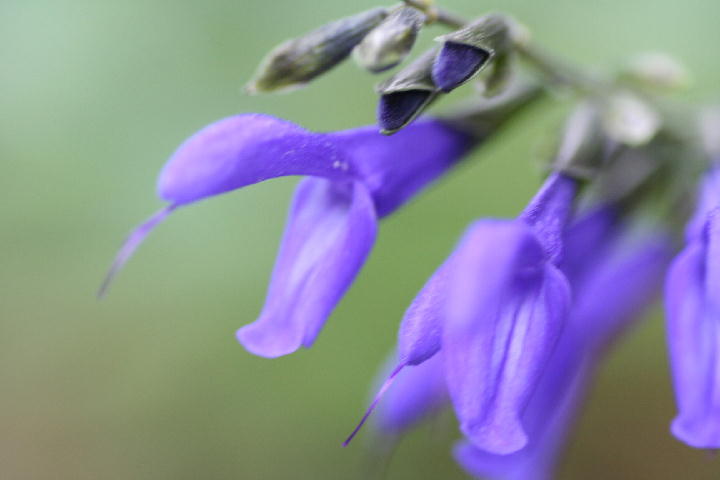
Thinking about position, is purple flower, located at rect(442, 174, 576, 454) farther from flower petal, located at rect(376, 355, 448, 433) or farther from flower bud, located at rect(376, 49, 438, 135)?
flower petal, located at rect(376, 355, 448, 433)

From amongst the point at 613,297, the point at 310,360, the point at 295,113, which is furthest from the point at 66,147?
the point at 613,297

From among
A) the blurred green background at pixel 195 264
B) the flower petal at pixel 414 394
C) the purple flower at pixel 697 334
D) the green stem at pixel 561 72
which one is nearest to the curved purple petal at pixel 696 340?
the purple flower at pixel 697 334

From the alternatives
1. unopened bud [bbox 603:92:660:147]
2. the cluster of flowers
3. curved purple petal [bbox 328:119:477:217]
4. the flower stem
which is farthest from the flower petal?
the flower stem

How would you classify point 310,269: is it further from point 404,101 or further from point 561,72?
point 561,72

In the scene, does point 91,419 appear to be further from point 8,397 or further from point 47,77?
point 47,77

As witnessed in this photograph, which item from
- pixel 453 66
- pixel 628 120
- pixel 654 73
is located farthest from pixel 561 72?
pixel 453 66

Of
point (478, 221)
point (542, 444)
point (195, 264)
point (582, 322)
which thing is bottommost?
point (542, 444)
